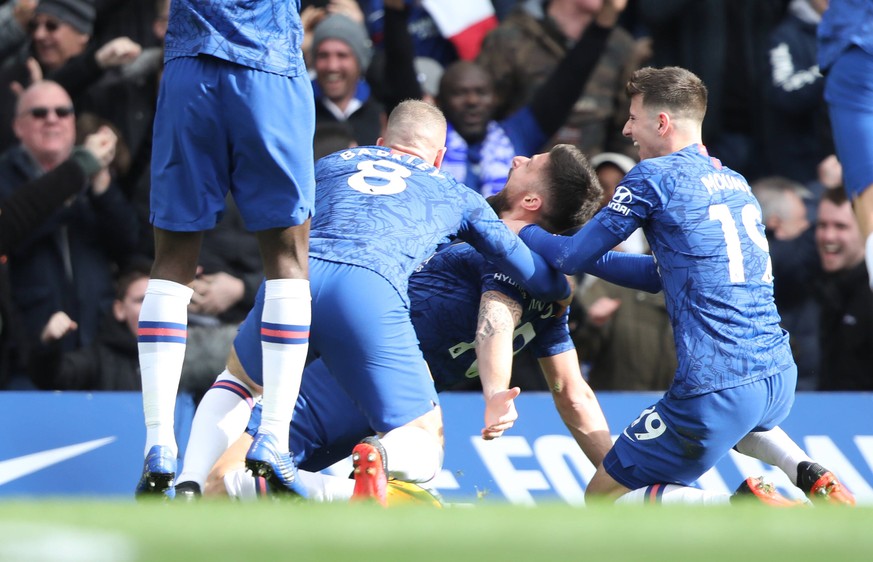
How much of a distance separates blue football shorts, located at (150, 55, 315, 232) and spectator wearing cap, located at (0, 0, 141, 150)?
3.44m

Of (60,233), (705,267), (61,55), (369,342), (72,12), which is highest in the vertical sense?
(72,12)

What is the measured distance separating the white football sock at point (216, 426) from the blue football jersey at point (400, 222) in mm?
614

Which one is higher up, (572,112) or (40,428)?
(572,112)

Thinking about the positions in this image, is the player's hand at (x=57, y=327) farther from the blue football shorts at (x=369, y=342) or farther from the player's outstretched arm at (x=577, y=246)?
the player's outstretched arm at (x=577, y=246)

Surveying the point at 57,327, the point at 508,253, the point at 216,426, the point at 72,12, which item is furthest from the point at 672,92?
the point at 72,12

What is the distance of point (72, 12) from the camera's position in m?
7.89

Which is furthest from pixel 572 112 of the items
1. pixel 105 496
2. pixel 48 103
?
pixel 105 496

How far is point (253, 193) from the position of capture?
4.49 m

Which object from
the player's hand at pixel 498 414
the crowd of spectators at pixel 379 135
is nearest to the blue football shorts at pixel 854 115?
the player's hand at pixel 498 414

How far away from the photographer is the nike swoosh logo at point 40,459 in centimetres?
633

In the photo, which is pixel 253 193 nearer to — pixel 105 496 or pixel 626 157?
pixel 105 496

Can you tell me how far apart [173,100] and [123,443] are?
2.50m

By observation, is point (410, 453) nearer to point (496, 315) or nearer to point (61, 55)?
point (496, 315)

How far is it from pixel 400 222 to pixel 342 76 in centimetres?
285
